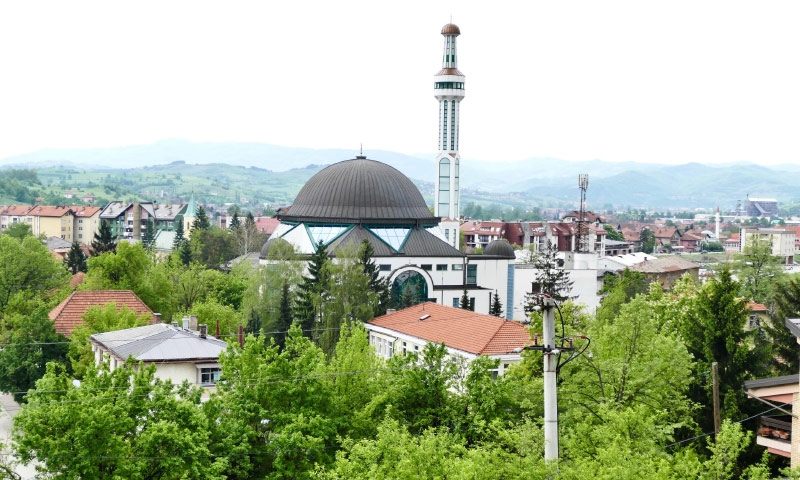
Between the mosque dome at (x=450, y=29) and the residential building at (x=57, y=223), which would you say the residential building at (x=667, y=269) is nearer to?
the mosque dome at (x=450, y=29)

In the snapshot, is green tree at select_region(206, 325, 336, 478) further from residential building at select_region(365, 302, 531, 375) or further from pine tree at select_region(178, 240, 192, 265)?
pine tree at select_region(178, 240, 192, 265)

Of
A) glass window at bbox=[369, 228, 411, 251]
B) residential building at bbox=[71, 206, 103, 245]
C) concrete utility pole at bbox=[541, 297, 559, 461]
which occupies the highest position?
concrete utility pole at bbox=[541, 297, 559, 461]

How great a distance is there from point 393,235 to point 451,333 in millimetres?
33175

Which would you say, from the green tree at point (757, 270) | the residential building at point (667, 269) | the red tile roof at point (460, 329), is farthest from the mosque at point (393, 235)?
the residential building at point (667, 269)

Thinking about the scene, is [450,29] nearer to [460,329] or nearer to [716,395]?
[460,329]

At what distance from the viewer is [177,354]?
3991 centimetres

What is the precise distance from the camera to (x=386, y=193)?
82250 mm

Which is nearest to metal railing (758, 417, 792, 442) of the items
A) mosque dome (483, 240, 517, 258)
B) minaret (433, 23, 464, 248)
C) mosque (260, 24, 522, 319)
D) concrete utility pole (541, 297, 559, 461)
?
concrete utility pole (541, 297, 559, 461)

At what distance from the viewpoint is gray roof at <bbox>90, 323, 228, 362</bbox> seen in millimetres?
39656

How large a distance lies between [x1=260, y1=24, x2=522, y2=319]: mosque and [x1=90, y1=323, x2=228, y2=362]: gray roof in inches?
1242

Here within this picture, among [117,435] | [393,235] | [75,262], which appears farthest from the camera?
[75,262]

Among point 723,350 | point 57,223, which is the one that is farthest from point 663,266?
point 57,223

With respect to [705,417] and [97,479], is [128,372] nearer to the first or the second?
[97,479]

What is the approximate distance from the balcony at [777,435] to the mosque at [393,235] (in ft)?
168
